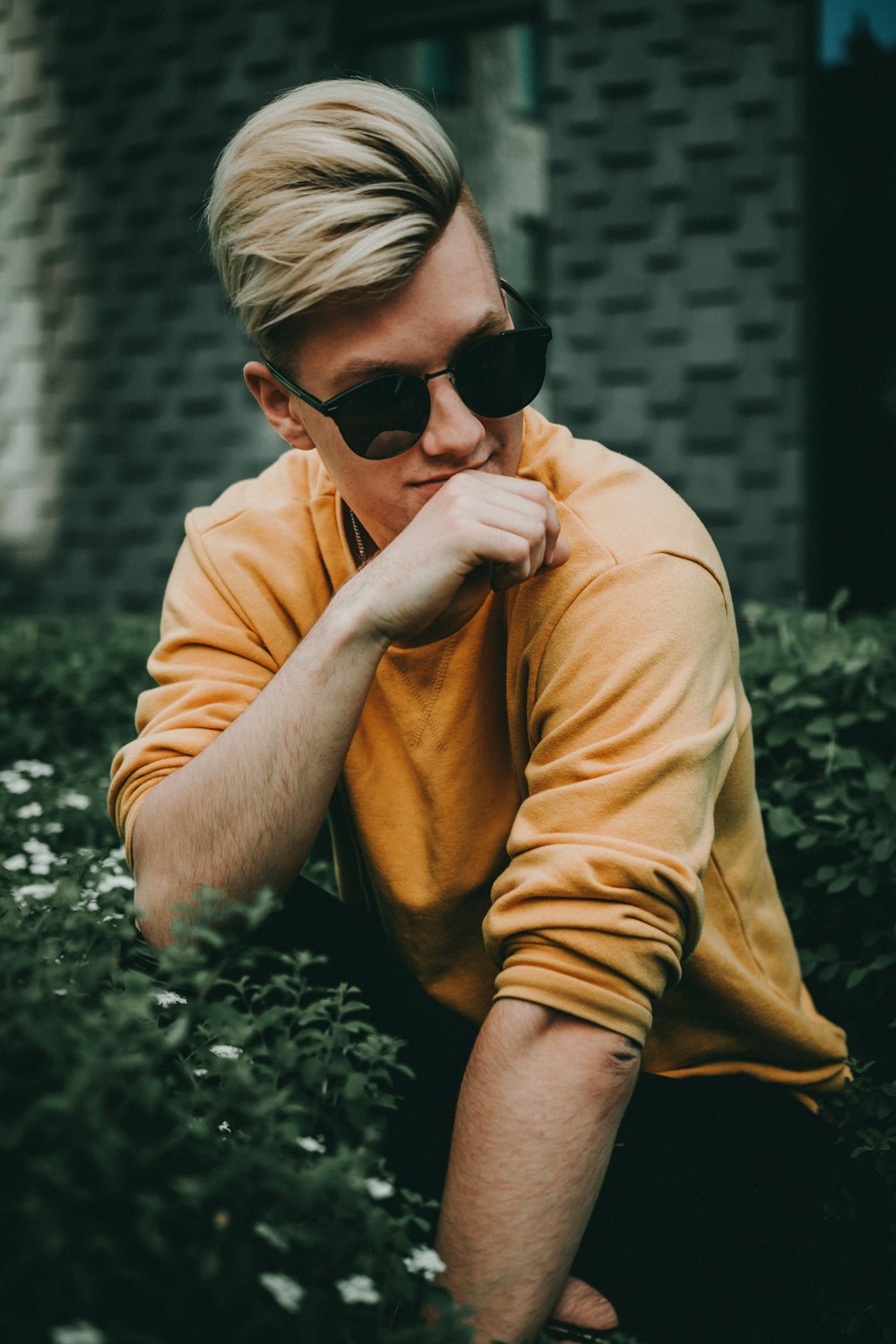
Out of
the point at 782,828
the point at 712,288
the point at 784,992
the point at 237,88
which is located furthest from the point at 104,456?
the point at 784,992

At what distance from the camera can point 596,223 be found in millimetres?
5309

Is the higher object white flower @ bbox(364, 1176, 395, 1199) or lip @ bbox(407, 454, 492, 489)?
lip @ bbox(407, 454, 492, 489)

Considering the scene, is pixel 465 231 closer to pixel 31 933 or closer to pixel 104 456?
pixel 31 933

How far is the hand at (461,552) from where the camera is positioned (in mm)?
1747

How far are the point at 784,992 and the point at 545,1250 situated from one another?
818mm

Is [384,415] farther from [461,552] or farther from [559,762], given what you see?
[559,762]

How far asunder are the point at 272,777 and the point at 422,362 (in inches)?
28.2

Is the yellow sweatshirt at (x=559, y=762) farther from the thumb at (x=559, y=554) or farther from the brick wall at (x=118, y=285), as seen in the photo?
the brick wall at (x=118, y=285)

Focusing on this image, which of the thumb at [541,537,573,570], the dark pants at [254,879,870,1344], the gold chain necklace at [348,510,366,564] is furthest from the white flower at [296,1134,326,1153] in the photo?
the gold chain necklace at [348,510,366,564]

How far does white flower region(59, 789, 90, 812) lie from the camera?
2.88 meters

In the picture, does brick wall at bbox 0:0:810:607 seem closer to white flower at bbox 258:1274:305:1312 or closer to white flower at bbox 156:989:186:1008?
white flower at bbox 156:989:186:1008

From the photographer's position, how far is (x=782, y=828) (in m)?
2.63

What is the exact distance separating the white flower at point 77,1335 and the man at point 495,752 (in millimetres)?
682

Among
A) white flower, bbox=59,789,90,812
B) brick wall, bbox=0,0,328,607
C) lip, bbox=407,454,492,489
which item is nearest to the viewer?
lip, bbox=407,454,492,489
